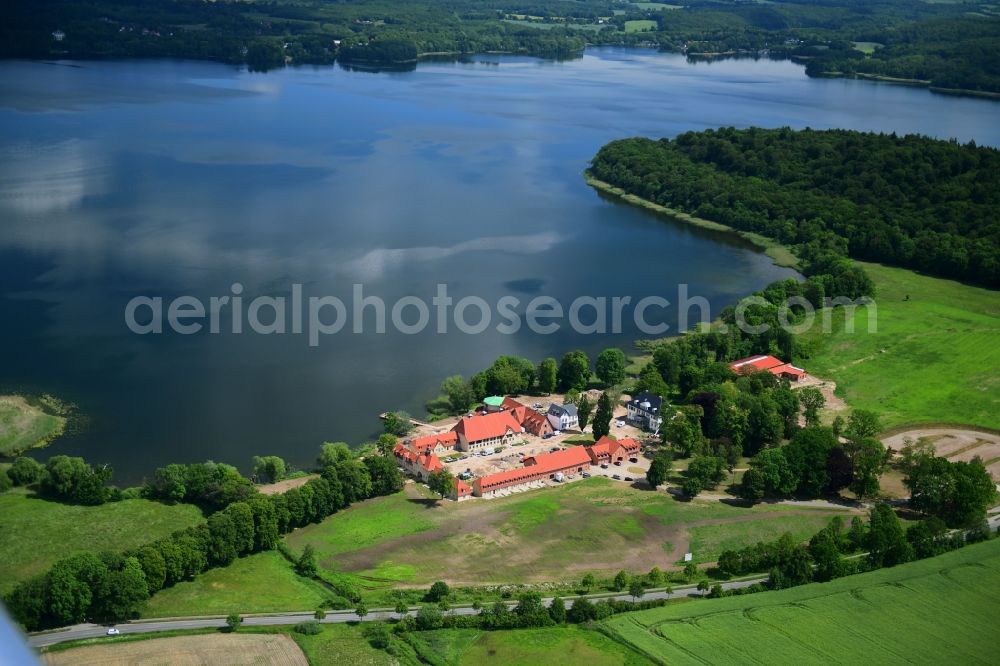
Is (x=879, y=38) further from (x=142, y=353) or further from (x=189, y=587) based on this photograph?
(x=189, y=587)

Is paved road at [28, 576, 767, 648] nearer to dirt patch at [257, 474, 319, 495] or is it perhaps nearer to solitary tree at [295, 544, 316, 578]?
solitary tree at [295, 544, 316, 578]

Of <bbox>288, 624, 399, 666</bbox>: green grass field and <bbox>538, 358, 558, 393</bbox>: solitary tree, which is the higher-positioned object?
<bbox>538, 358, 558, 393</bbox>: solitary tree

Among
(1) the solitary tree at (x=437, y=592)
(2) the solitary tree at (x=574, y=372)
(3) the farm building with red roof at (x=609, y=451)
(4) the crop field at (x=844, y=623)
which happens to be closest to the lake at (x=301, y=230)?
(2) the solitary tree at (x=574, y=372)

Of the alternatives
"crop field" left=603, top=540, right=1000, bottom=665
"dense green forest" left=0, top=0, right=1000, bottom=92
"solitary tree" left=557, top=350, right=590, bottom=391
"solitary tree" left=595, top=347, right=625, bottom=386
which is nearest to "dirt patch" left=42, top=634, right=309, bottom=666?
"crop field" left=603, top=540, right=1000, bottom=665

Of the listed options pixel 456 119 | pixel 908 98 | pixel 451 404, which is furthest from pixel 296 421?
pixel 908 98

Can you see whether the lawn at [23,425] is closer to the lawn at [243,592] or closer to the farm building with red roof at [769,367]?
the lawn at [243,592]

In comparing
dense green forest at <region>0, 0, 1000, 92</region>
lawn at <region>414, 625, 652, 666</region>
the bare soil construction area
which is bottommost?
lawn at <region>414, 625, 652, 666</region>

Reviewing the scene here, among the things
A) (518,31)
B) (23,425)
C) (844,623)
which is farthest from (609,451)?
(518,31)
